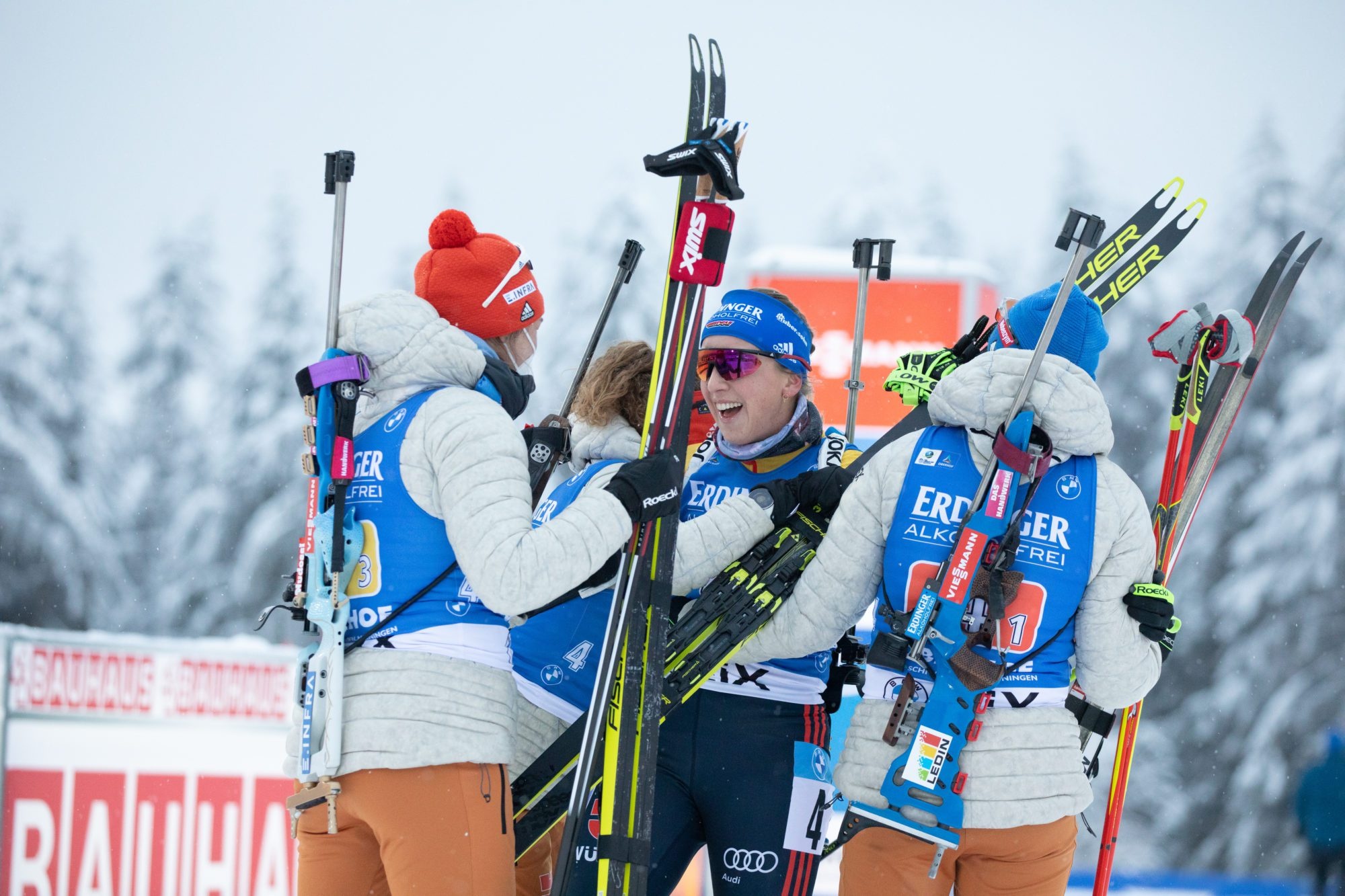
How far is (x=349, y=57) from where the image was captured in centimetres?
2034

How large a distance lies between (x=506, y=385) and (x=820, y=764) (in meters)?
1.06

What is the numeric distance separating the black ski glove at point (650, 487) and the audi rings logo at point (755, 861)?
749 millimetres

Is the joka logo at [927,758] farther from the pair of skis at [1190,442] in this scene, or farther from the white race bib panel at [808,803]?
the pair of skis at [1190,442]

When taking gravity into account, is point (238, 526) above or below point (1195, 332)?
below

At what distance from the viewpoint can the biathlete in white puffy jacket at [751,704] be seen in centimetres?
254

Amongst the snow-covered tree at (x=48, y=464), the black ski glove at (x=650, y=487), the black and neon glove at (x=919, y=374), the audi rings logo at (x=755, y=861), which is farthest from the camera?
the snow-covered tree at (x=48, y=464)

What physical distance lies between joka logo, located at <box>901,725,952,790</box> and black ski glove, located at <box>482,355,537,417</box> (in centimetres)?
94

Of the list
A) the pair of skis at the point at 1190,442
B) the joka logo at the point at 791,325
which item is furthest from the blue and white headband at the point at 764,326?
the pair of skis at the point at 1190,442

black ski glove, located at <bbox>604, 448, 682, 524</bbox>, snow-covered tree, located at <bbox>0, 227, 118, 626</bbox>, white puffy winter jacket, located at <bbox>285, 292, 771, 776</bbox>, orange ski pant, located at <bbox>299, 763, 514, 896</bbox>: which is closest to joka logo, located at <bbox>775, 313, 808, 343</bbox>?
black ski glove, located at <bbox>604, 448, 682, 524</bbox>

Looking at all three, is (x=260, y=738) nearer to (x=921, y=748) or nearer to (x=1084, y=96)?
(x=921, y=748)

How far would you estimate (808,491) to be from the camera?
2.62m

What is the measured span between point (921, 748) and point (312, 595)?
1075mm

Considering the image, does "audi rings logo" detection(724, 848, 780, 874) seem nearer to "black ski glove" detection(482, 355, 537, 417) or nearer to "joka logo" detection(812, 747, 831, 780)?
"joka logo" detection(812, 747, 831, 780)

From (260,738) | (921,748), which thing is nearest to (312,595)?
(921,748)
